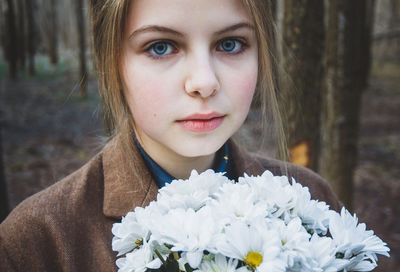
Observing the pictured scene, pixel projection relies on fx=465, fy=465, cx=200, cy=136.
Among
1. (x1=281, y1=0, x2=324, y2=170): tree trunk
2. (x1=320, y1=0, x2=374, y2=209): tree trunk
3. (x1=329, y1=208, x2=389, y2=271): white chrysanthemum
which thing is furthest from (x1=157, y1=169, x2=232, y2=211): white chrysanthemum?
(x1=320, y1=0, x2=374, y2=209): tree trunk

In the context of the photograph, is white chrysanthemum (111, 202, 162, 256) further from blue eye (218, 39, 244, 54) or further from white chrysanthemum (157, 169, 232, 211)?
blue eye (218, 39, 244, 54)

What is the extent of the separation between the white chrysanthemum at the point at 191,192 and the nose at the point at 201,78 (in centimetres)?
29

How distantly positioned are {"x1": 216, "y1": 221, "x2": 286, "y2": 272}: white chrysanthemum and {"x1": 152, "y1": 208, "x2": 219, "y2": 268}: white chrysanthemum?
34 millimetres

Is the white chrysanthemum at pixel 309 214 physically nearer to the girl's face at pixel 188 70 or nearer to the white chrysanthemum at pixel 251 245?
Answer: the white chrysanthemum at pixel 251 245

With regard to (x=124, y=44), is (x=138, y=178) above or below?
below

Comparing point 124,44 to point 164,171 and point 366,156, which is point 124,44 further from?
point 366,156

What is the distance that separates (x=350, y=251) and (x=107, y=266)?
853 millimetres

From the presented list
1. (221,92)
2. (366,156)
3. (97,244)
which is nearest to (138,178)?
(97,244)

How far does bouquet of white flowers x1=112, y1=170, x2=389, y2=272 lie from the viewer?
97cm

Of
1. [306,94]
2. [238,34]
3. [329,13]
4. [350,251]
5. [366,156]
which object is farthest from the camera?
[366,156]

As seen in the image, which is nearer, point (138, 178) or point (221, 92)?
point (221, 92)

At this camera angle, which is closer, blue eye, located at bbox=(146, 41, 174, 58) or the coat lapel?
blue eye, located at bbox=(146, 41, 174, 58)

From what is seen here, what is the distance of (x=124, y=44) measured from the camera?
5.10 ft

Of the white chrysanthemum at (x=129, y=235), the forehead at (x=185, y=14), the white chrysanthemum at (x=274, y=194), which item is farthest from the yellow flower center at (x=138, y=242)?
the forehead at (x=185, y=14)
